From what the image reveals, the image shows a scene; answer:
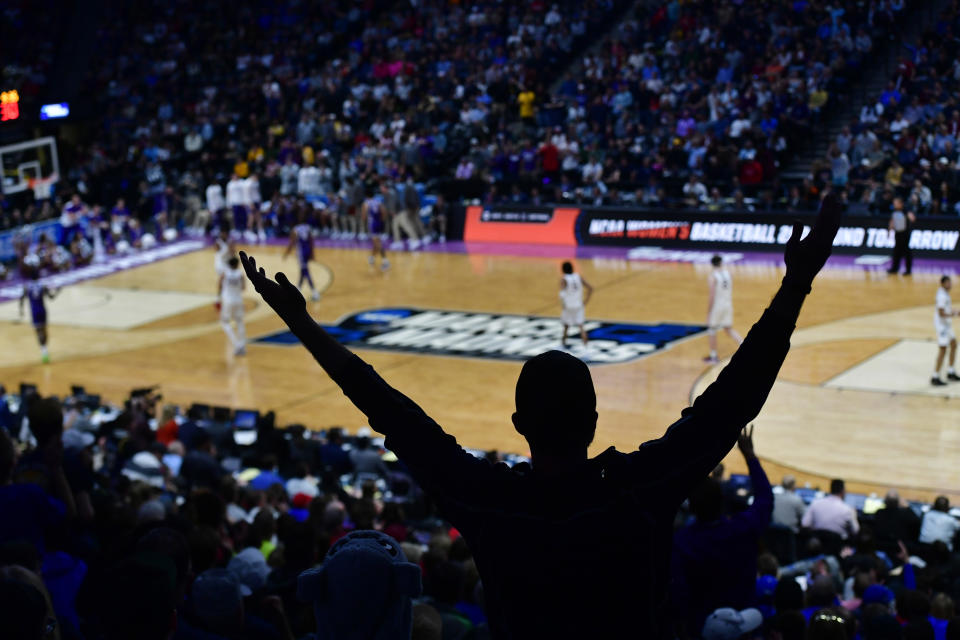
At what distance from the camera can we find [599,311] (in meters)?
22.2

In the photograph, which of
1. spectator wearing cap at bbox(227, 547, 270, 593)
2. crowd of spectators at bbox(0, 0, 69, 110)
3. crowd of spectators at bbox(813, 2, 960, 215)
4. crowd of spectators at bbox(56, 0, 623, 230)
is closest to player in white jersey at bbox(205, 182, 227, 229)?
crowd of spectators at bbox(56, 0, 623, 230)

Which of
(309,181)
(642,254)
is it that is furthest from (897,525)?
(309,181)

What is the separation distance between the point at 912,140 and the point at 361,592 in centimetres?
2646

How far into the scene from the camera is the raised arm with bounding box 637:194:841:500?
93.8 inches

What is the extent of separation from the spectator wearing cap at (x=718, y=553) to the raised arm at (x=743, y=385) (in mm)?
2665

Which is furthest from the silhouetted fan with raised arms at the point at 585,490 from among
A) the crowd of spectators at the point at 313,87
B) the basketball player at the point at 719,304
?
the crowd of spectators at the point at 313,87

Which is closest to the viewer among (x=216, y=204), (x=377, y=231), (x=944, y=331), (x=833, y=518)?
(x=833, y=518)

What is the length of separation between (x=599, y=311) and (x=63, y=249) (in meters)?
16.1

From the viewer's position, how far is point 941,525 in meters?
10.0

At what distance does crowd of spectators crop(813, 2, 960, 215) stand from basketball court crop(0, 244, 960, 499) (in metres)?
1.70

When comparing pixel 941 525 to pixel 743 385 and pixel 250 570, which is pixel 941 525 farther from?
pixel 743 385

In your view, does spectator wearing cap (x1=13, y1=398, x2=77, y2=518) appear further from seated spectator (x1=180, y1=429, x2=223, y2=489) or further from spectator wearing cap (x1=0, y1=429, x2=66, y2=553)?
seated spectator (x1=180, y1=429, x2=223, y2=489)

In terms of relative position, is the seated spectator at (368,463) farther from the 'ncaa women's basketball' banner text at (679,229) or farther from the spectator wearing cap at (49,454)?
the 'ncaa women's basketball' banner text at (679,229)

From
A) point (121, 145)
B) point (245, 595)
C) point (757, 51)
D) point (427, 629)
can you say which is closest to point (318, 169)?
point (121, 145)
